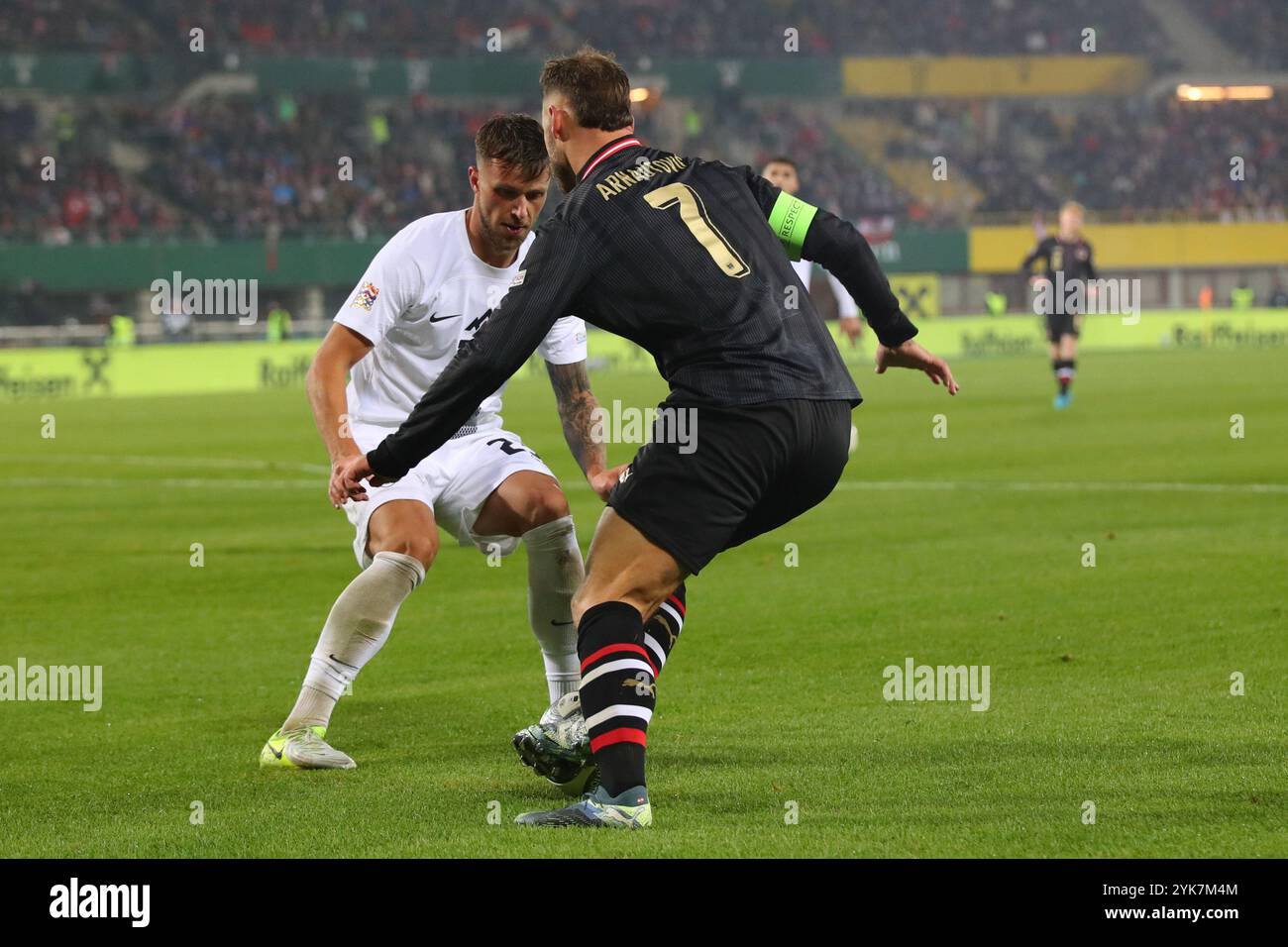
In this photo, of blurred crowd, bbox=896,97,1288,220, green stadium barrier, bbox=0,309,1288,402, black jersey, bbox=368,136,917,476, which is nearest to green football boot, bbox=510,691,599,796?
black jersey, bbox=368,136,917,476

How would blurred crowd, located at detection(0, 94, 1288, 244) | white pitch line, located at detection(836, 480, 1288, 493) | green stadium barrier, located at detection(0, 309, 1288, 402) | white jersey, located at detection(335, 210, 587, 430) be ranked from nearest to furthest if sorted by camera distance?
white jersey, located at detection(335, 210, 587, 430), white pitch line, located at detection(836, 480, 1288, 493), green stadium barrier, located at detection(0, 309, 1288, 402), blurred crowd, located at detection(0, 94, 1288, 244)

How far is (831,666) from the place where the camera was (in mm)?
7750

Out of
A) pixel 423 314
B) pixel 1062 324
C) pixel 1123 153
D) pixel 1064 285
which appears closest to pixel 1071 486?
pixel 1062 324

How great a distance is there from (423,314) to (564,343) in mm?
507

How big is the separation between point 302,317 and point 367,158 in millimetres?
6558

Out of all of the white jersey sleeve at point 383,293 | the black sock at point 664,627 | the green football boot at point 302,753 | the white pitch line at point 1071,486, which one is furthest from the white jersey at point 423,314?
the white pitch line at point 1071,486

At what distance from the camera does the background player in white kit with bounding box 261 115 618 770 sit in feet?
19.7

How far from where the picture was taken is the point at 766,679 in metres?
7.54

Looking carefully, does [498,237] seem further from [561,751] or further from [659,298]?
[561,751]

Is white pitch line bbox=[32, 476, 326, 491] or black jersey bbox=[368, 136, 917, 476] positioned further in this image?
white pitch line bbox=[32, 476, 326, 491]

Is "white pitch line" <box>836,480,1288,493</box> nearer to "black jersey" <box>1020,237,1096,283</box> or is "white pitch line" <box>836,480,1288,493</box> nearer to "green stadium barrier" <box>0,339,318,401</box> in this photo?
"black jersey" <box>1020,237,1096,283</box>

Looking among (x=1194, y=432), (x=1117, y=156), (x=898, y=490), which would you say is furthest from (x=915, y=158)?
(x=898, y=490)

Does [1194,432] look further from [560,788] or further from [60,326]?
[60,326]

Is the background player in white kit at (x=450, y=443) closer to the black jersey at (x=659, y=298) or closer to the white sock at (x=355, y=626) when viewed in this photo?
the white sock at (x=355, y=626)
